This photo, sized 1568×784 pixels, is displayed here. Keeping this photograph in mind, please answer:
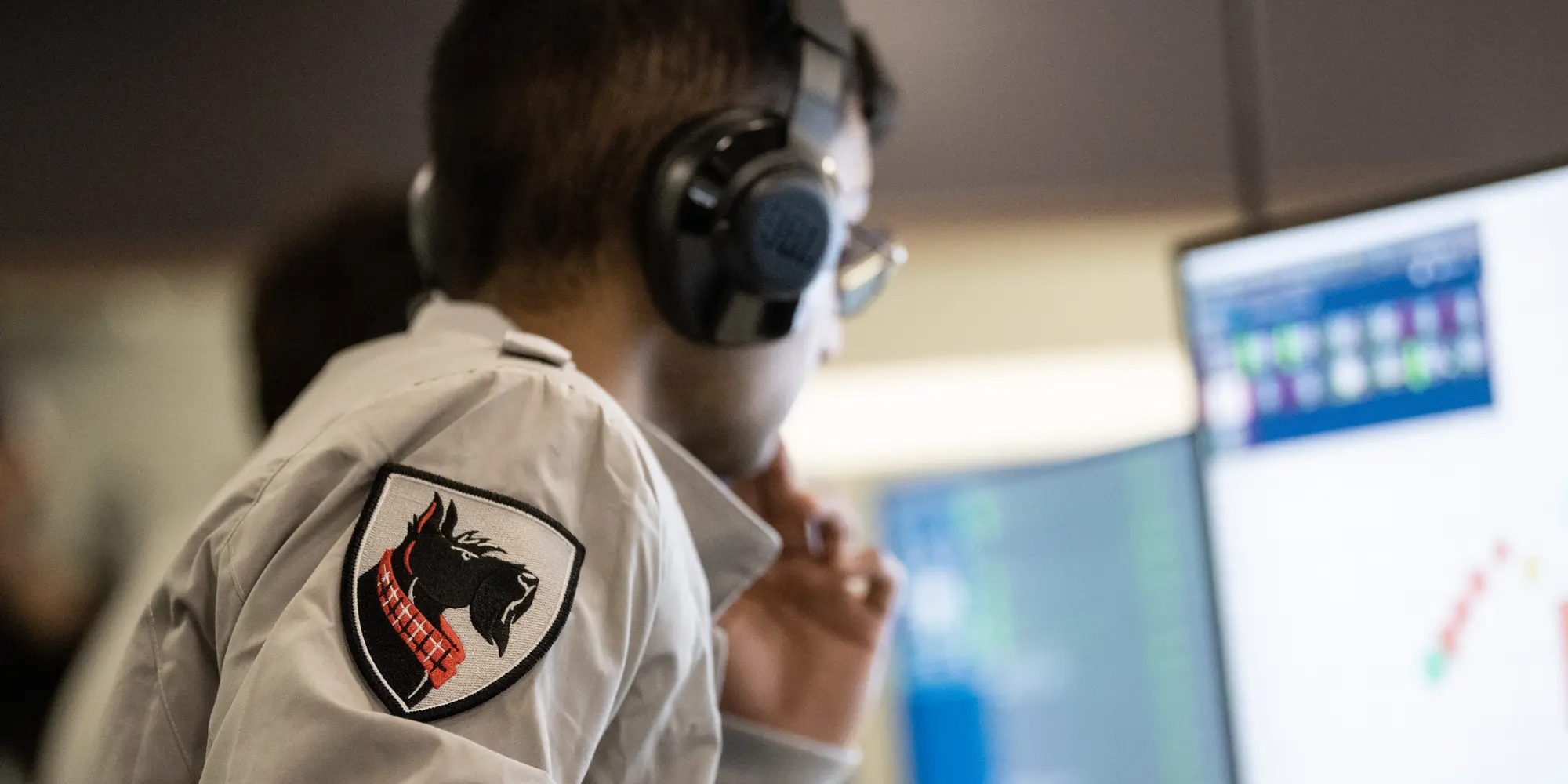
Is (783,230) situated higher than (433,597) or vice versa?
(783,230)

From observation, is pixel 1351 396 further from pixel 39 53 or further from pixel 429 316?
pixel 39 53

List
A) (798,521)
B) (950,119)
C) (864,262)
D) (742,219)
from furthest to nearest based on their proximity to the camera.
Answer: (950,119)
(798,521)
(864,262)
(742,219)

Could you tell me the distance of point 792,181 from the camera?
75 centimetres

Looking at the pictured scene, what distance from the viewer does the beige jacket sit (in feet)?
1.71

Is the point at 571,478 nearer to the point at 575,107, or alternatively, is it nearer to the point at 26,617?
the point at 575,107

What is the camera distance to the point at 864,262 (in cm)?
95

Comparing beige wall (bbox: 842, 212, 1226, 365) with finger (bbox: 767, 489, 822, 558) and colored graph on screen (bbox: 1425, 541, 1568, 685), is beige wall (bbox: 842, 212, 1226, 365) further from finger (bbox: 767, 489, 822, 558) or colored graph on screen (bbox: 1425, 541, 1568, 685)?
colored graph on screen (bbox: 1425, 541, 1568, 685)

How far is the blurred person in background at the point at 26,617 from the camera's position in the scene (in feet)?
5.55

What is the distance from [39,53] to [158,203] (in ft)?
0.65

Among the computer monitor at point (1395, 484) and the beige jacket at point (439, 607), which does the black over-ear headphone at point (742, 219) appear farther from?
the computer monitor at point (1395, 484)

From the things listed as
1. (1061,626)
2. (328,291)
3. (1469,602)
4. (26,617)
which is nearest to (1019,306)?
(1061,626)

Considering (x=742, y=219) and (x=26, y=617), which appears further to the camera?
(x=26, y=617)

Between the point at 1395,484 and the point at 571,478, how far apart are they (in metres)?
0.50

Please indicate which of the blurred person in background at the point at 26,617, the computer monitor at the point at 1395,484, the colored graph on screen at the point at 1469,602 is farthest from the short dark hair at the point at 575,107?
→ the blurred person in background at the point at 26,617
